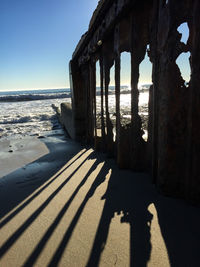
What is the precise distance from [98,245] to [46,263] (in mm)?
355

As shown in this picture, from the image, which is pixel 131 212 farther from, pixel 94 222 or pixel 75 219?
pixel 75 219

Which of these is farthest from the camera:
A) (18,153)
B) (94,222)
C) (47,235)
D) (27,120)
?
(27,120)

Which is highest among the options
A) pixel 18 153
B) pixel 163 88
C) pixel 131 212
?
pixel 163 88

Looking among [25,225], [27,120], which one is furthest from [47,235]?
[27,120]

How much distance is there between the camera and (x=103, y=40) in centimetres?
300

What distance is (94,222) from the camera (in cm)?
165

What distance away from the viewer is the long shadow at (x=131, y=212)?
131cm


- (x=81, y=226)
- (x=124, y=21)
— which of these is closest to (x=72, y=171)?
(x=81, y=226)

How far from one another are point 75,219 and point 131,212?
1.60 ft

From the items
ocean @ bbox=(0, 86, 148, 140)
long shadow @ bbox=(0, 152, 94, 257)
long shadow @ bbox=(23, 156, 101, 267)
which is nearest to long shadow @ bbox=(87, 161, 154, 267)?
long shadow @ bbox=(23, 156, 101, 267)

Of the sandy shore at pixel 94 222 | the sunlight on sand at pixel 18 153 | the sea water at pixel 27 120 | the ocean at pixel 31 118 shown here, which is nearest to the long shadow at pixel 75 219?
the sandy shore at pixel 94 222

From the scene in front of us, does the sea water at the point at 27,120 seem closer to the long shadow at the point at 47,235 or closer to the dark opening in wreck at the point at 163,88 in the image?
the dark opening in wreck at the point at 163,88

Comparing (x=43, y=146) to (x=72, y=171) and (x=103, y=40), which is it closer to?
(x=72, y=171)

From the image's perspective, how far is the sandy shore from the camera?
130cm
